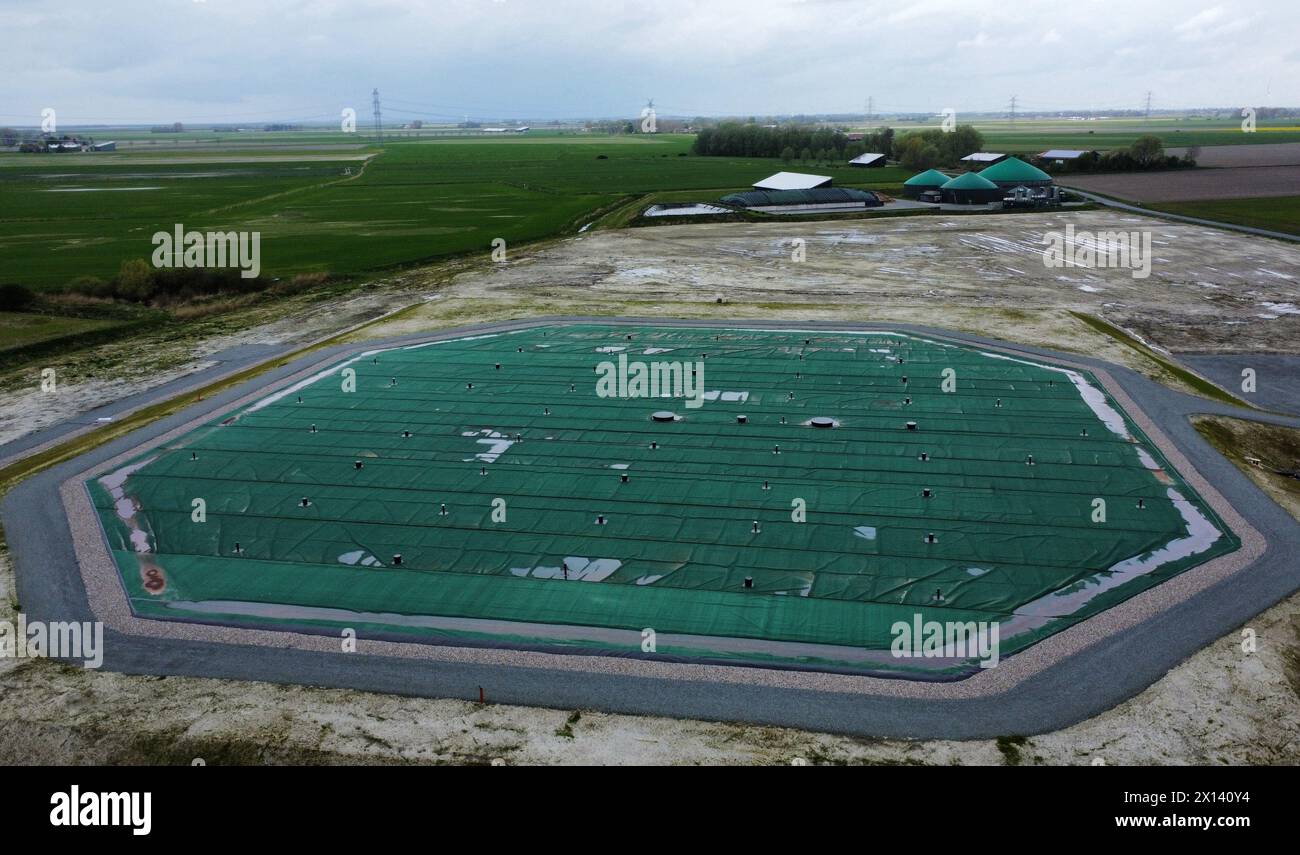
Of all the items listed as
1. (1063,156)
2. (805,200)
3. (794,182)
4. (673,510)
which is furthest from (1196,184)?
(673,510)

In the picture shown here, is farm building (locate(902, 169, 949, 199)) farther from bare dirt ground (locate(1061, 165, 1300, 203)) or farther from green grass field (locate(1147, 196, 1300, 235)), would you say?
green grass field (locate(1147, 196, 1300, 235))

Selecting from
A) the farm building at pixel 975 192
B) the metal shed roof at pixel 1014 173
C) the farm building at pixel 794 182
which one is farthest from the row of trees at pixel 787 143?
the farm building at pixel 975 192

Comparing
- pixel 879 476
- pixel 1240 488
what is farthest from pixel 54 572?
pixel 1240 488

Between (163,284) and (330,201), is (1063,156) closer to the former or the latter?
(330,201)

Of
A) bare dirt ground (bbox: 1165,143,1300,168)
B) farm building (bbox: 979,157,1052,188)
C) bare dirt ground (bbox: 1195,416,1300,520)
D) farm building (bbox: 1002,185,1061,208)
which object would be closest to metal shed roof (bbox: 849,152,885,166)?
farm building (bbox: 979,157,1052,188)

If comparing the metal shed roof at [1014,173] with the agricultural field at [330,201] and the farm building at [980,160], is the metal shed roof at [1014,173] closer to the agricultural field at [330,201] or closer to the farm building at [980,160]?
the agricultural field at [330,201]
